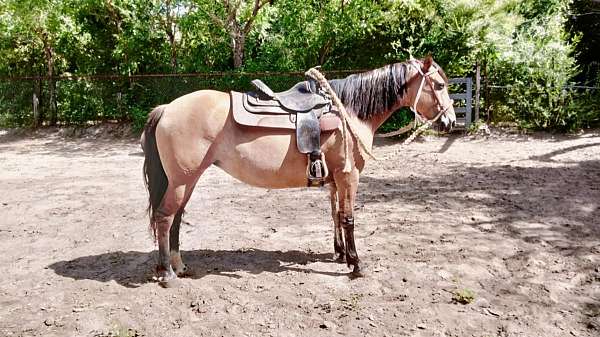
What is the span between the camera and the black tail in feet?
12.2

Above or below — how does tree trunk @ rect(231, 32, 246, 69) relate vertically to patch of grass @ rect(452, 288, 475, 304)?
above

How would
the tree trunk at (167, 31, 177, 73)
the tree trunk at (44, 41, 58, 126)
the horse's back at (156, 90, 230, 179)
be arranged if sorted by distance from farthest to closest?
the tree trunk at (44, 41, 58, 126) < the tree trunk at (167, 31, 177, 73) < the horse's back at (156, 90, 230, 179)

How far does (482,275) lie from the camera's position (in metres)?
3.78

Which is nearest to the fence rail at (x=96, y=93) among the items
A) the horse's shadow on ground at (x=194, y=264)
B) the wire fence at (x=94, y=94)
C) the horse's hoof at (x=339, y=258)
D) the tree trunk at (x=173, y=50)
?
the wire fence at (x=94, y=94)

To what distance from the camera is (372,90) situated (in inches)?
155

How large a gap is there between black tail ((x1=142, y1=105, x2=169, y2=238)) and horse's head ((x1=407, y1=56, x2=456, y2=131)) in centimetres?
210

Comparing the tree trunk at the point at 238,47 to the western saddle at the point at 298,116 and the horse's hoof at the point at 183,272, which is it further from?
the horse's hoof at the point at 183,272

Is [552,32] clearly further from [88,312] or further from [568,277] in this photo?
[88,312]

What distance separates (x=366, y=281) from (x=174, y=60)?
1246cm

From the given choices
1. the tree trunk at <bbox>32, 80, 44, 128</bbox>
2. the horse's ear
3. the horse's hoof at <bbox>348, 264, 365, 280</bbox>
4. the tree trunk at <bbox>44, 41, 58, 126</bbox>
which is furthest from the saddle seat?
the tree trunk at <bbox>32, 80, 44, 128</bbox>

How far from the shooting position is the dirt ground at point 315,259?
3.07m

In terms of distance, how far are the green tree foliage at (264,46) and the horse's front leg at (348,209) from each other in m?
8.56

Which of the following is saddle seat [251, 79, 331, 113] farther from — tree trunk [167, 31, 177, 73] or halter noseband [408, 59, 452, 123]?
tree trunk [167, 31, 177, 73]

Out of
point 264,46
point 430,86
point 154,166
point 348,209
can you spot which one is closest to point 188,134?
point 154,166
